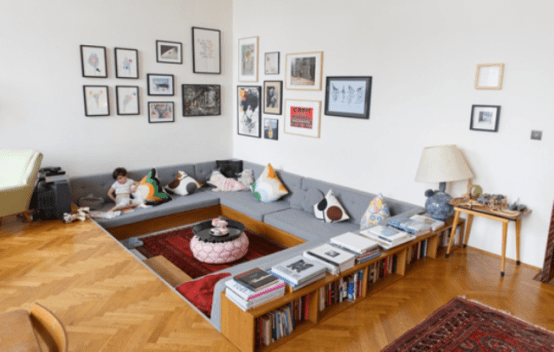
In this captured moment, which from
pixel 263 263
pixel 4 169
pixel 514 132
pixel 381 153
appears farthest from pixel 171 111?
pixel 514 132

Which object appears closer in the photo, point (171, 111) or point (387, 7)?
point (387, 7)

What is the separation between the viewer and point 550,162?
11.7ft

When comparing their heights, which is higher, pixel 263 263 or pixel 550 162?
pixel 550 162

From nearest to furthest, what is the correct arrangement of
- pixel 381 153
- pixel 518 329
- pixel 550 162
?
pixel 518 329 < pixel 550 162 < pixel 381 153

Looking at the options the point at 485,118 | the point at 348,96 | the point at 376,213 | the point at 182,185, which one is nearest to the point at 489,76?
the point at 485,118

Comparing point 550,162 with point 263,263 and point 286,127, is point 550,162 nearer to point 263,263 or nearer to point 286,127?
point 263,263

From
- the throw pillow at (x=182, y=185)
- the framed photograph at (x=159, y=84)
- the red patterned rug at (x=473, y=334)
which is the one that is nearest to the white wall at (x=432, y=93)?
the red patterned rug at (x=473, y=334)

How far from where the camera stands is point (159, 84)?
19.4ft

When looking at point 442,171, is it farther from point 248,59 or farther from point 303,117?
point 248,59

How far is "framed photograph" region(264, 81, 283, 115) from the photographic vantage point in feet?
19.1

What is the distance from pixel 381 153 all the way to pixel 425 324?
2.27m

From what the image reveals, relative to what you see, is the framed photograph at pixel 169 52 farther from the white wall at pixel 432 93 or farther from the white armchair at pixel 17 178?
the white armchair at pixel 17 178

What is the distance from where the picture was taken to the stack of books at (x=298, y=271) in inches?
107

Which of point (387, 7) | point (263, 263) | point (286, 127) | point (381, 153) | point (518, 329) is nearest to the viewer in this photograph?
point (518, 329)
